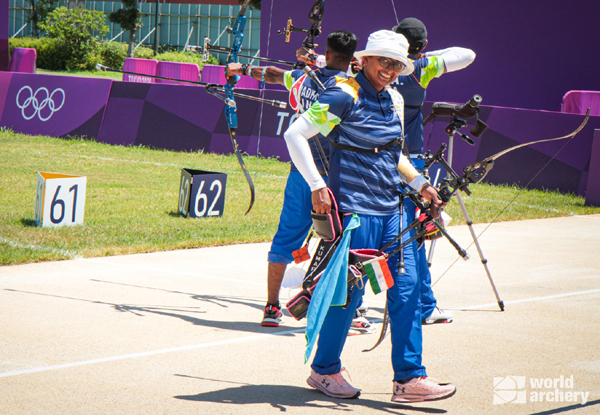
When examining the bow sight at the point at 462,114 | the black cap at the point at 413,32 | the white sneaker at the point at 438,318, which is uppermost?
the black cap at the point at 413,32

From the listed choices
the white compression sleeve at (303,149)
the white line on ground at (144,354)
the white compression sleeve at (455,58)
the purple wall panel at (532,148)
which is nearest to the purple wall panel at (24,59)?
the purple wall panel at (532,148)

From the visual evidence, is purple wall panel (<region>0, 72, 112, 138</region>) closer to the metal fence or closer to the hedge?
the hedge

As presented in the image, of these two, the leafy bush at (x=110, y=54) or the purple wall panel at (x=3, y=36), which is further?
the leafy bush at (x=110, y=54)

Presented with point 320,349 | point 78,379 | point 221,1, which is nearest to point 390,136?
point 320,349

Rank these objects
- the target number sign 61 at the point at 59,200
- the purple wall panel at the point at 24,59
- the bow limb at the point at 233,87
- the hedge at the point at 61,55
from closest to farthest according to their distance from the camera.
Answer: the bow limb at the point at 233,87 < the target number sign 61 at the point at 59,200 < the purple wall panel at the point at 24,59 < the hedge at the point at 61,55

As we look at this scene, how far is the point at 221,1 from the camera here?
6000 centimetres

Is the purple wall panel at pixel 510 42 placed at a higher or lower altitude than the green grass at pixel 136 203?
higher

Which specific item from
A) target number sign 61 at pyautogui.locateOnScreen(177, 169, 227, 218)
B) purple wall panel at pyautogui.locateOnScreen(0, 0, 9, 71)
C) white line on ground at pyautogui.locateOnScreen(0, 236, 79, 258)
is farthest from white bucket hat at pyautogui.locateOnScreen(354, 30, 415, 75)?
purple wall panel at pyautogui.locateOnScreen(0, 0, 9, 71)

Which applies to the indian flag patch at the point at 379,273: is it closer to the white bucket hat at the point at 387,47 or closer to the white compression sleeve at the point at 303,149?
the white compression sleeve at the point at 303,149

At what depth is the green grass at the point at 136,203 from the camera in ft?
27.1

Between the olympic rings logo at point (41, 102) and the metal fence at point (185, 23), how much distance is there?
42.9 metres

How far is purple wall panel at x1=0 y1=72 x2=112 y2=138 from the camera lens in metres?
17.3

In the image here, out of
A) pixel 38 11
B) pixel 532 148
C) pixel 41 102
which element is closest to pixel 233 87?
pixel 532 148

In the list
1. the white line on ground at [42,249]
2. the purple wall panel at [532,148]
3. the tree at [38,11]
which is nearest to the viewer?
the white line on ground at [42,249]
